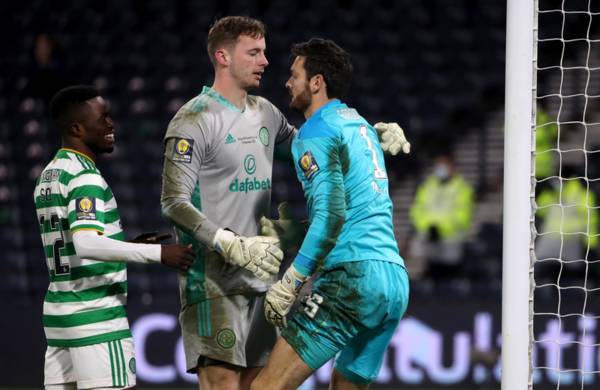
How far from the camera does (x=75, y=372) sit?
3734 mm

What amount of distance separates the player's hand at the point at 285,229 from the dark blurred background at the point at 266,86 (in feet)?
15.3

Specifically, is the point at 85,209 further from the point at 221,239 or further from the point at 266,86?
the point at 266,86

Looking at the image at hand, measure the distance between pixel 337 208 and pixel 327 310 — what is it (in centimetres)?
37

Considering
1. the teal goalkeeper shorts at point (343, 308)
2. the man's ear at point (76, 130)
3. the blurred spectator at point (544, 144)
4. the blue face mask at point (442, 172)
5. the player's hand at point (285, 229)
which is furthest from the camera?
the blue face mask at point (442, 172)

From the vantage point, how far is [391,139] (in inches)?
161

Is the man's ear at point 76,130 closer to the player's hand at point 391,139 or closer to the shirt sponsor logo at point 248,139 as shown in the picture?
the shirt sponsor logo at point 248,139

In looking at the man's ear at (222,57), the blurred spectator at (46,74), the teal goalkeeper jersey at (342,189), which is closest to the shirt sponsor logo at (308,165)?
the teal goalkeeper jersey at (342,189)

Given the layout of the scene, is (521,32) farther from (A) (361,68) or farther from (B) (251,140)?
(A) (361,68)

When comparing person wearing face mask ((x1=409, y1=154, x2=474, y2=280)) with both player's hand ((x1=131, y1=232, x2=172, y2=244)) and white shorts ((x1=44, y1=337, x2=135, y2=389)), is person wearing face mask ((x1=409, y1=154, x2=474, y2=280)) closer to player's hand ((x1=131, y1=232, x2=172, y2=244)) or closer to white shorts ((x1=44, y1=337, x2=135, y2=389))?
player's hand ((x1=131, y1=232, x2=172, y2=244))

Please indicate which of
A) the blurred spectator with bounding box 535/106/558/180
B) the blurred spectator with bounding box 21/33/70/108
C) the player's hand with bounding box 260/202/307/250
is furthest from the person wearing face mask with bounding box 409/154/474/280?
the player's hand with bounding box 260/202/307/250

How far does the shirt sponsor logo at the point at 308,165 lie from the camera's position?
3670mm

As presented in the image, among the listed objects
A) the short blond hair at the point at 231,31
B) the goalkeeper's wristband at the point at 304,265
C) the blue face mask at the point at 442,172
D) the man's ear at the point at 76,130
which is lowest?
the blue face mask at the point at 442,172

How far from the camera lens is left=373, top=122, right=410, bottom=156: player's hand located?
13.4ft

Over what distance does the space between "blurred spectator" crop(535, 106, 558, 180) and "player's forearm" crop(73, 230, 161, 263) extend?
5933 millimetres
